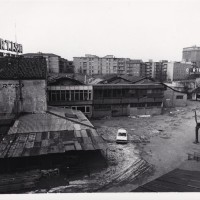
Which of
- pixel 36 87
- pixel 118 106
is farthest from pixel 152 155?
pixel 118 106

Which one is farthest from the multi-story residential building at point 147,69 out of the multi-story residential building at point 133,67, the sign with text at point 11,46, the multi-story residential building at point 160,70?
the sign with text at point 11,46

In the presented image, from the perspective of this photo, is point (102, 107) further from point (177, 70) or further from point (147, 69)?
point (147, 69)

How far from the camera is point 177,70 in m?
101

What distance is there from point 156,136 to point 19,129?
18689mm

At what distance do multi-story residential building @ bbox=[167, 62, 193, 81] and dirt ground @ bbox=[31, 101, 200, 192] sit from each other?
6128 cm

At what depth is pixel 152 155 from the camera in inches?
949

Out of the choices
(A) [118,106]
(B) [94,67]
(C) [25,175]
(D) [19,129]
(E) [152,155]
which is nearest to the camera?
(C) [25,175]

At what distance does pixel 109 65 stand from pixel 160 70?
25.2m

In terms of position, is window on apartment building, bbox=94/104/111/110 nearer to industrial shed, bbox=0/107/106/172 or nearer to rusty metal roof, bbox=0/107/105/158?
rusty metal roof, bbox=0/107/105/158

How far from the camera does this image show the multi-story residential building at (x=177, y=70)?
330 feet

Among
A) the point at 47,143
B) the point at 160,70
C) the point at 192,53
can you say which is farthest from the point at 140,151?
the point at 192,53

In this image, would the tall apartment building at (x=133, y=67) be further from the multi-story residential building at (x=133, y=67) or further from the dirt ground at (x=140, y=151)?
the dirt ground at (x=140, y=151)
